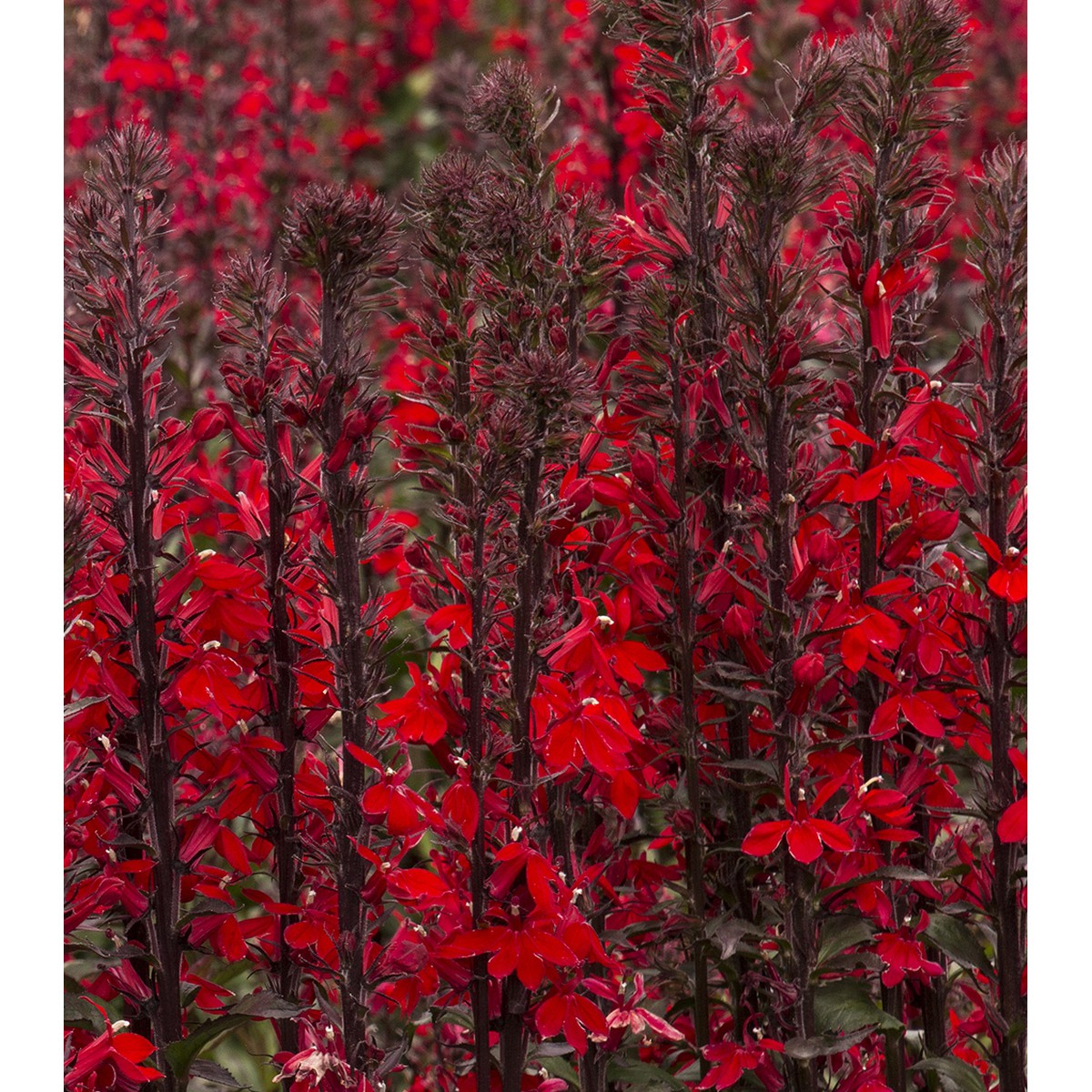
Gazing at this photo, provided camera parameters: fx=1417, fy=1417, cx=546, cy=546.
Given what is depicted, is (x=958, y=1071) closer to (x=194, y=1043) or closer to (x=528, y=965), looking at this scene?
(x=528, y=965)

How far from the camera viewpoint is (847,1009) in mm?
1657

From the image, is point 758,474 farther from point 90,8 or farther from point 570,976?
point 90,8

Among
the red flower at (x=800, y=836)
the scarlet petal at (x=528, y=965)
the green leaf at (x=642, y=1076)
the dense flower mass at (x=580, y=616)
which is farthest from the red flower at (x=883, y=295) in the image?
the green leaf at (x=642, y=1076)

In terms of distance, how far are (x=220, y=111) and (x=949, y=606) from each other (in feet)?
8.08

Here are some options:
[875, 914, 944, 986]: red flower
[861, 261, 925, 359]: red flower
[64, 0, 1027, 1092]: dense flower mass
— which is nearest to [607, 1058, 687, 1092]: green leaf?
[64, 0, 1027, 1092]: dense flower mass

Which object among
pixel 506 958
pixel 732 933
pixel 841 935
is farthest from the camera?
pixel 841 935

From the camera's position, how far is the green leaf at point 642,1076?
1.70 metres

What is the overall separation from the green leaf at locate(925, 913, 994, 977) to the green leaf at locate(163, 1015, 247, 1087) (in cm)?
80

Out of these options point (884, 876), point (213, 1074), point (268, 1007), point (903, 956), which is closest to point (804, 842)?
point (884, 876)

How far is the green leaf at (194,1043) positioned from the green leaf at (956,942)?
80 centimetres

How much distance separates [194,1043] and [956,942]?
2.89ft

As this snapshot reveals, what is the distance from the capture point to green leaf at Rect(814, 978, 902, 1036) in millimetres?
1615

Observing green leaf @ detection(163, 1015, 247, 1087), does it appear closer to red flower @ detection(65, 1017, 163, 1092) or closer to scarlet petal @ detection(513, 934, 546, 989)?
red flower @ detection(65, 1017, 163, 1092)

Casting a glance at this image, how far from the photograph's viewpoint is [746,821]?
1.73 meters
